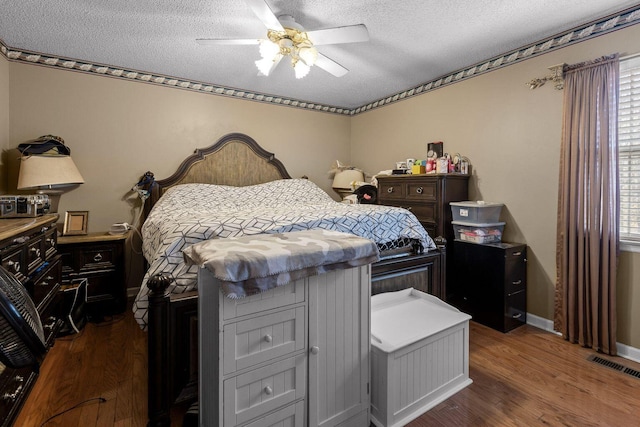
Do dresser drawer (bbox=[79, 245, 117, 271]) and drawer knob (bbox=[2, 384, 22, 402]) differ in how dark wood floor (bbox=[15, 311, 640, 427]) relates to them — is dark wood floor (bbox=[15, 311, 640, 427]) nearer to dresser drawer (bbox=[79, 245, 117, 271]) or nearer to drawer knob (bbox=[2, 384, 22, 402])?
drawer knob (bbox=[2, 384, 22, 402])

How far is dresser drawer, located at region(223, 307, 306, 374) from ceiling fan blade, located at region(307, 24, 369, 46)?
176cm

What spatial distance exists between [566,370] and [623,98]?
1.96 m

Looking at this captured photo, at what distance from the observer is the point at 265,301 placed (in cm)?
124

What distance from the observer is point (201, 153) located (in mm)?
3689

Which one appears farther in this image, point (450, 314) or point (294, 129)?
point (294, 129)

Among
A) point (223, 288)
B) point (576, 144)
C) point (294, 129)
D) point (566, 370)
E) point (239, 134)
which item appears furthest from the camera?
point (294, 129)

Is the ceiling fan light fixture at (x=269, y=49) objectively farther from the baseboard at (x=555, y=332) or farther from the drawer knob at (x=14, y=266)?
the baseboard at (x=555, y=332)

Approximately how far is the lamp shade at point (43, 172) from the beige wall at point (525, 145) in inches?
145

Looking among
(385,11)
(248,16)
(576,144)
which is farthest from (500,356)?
Result: (248,16)

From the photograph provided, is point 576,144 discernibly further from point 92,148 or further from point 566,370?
point 92,148

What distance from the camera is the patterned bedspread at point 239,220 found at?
5.44 ft

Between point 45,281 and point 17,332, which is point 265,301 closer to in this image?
point 17,332

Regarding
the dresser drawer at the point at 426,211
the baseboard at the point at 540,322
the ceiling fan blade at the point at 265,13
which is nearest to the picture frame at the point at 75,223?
the ceiling fan blade at the point at 265,13

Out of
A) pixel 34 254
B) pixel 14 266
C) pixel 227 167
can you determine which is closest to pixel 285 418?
pixel 14 266
